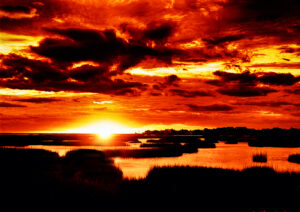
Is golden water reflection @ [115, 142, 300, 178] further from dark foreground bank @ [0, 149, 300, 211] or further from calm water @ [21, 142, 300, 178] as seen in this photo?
dark foreground bank @ [0, 149, 300, 211]

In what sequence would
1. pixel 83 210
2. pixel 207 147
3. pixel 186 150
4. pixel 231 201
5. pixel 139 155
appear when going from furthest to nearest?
pixel 207 147, pixel 186 150, pixel 139 155, pixel 231 201, pixel 83 210

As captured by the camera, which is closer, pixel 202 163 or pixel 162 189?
A: pixel 162 189

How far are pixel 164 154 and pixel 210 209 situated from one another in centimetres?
4012

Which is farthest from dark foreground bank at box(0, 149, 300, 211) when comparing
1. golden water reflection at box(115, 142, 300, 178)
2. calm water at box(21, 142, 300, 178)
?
calm water at box(21, 142, 300, 178)

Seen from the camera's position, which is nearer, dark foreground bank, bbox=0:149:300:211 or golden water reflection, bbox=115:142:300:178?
dark foreground bank, bbox=0:149:300:211

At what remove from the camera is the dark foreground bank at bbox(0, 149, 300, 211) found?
18.9 meters

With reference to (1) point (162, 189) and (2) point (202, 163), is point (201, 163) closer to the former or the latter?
(2) point (202, 163)

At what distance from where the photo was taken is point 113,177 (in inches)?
1233

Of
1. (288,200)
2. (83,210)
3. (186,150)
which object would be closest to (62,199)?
(83,210)

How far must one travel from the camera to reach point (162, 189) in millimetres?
Result: 24016

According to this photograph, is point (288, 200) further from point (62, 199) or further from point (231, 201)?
point (62, 199)

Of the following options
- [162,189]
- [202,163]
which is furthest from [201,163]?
[162,189]

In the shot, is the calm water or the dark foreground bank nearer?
the dark foreground bank

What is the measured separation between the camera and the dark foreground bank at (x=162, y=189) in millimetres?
18906
